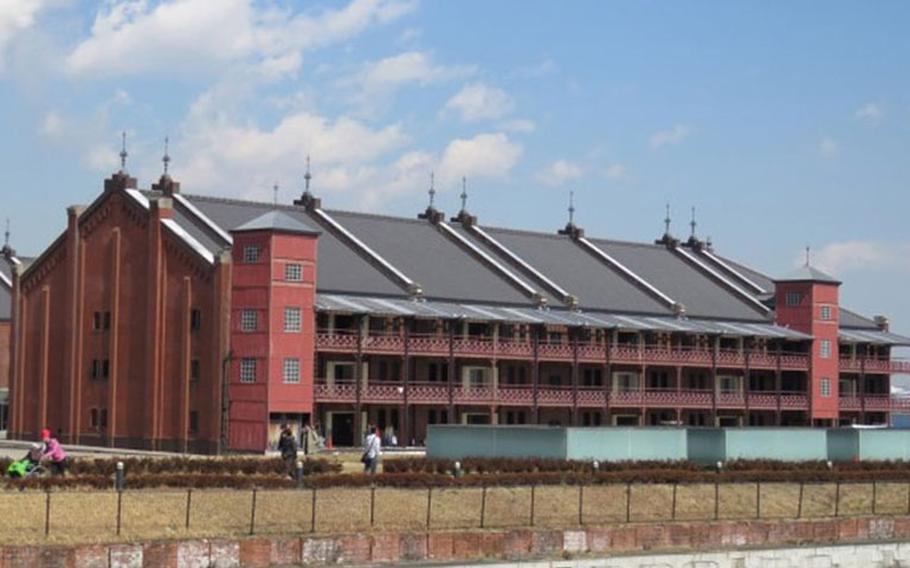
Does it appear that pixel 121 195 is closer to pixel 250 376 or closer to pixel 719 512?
pixel 250 376

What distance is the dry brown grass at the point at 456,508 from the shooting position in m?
48.9

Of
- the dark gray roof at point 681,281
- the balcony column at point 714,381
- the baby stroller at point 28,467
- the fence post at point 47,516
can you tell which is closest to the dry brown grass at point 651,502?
the baby stroller at point 28,467

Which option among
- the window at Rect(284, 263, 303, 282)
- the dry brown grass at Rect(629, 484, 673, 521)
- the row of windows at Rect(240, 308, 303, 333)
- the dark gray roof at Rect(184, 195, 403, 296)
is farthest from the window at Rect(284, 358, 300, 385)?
the dry brown grass at Rect(629, 484, 673, 521)

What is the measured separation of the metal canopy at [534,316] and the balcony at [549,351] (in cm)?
146

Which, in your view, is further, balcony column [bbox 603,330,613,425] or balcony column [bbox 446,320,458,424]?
balcony column [bbox 603,330,613,425]

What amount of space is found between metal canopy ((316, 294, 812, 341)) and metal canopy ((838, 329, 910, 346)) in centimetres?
597

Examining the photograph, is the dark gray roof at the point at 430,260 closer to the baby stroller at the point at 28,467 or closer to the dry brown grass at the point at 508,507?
the dry brown grass at the point at 508,507

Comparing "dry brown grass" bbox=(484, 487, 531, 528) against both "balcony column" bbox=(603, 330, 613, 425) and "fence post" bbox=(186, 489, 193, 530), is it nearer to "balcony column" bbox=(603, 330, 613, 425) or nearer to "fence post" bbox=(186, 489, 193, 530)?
"fence post" bbox=(186, 489, 193, 530)

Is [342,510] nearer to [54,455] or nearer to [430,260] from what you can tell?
[54,455]

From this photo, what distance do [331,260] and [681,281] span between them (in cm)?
3247

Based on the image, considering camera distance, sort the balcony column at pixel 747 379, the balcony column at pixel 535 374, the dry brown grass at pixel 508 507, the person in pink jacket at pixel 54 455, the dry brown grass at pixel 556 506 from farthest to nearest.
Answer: the balcony column at pixel 747 379 < the balcony column at pixel 535 374 < the person in pink jacket at pixel 54 455 < the dry brown grass at pixel 556 506 < the dry brown grass at pixel 508 507

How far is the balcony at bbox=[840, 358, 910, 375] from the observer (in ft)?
398

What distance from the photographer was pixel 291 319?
88.6 meters

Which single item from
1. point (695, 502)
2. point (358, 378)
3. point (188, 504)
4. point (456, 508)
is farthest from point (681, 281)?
point (188, 504)
